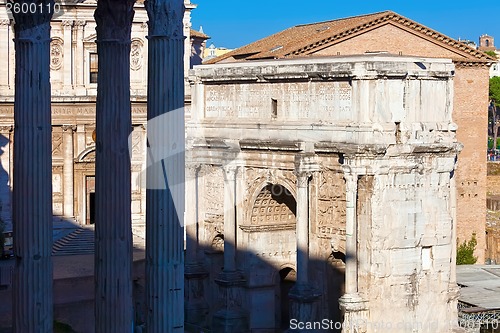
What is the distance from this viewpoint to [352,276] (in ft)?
77.9

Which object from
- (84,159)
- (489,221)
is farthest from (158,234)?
(489,221)

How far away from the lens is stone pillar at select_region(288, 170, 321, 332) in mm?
24812

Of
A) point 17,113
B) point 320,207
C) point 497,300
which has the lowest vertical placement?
point 497,300

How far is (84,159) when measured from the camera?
115 ft

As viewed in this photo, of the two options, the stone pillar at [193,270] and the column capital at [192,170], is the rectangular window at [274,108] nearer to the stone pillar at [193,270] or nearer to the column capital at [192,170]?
the column capital at [192,170]

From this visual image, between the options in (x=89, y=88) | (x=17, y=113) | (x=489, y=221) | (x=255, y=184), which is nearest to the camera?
(x=17, y=113)

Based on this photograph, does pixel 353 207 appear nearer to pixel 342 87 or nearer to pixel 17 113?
pixel 342 87

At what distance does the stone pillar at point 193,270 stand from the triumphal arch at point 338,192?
62 cm

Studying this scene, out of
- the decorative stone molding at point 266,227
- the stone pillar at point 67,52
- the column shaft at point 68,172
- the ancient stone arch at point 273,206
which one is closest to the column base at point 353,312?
the ancient stone arch at point 273,206

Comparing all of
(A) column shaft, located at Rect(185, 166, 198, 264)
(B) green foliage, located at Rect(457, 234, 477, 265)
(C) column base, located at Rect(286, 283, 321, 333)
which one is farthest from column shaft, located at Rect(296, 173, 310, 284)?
(B) green foliage, located at Rect(457, 234, 477, 265)

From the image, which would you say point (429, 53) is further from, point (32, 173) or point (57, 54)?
point (32, 173)

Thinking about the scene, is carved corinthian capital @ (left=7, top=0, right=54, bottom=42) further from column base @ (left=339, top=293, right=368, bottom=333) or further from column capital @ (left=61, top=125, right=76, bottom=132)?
column capital @ (left=61, top=125, right=76, bottom=132)

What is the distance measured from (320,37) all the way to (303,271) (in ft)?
38.0

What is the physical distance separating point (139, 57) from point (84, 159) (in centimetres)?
366
